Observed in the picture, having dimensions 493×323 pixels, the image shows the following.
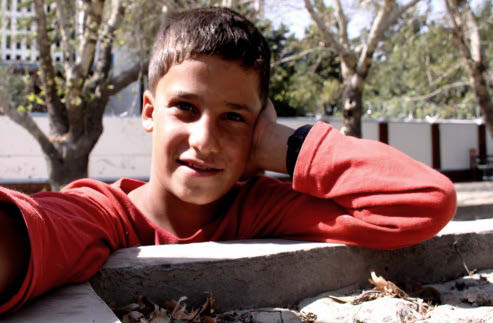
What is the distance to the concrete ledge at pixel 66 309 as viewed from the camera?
3.47 ft

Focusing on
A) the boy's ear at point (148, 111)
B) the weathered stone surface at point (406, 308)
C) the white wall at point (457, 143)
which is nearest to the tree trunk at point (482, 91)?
the weathered stone surface at point (406, 308)

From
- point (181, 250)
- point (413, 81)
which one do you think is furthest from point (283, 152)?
point (413, 81)

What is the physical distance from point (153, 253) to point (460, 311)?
103cm

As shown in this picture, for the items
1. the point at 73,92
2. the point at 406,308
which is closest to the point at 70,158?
the point at 73,92

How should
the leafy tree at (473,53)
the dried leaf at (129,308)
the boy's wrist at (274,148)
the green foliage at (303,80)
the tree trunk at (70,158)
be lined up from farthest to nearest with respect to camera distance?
1. the green foliage at (303,80)
2. the leafy tree at (473,53)
3. the tree trunk at (70,158)
4. the boy's wrist at (274,148)
5. the dried leaf at (129,308)

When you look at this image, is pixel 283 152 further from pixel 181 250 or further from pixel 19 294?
pixel 19 294

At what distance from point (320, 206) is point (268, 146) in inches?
12.2

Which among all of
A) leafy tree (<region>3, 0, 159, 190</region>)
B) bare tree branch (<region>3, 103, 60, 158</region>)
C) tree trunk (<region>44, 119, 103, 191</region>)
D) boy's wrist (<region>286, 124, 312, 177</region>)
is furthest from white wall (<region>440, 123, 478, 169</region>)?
boy's wrist (<region>286, 124, 312, 177</region>)

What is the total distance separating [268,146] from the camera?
6.01 ft

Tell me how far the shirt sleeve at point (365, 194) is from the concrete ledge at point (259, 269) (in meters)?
0.10

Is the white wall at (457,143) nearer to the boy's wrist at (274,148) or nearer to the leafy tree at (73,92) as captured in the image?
the leafy tree at (73,92)

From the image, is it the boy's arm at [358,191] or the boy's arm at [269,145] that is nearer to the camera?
the boy's arm at [358,191]

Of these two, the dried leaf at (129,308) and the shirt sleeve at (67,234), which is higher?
the shirt sleeve at (67,234)

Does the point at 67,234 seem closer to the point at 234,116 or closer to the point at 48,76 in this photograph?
the point at 234,116
